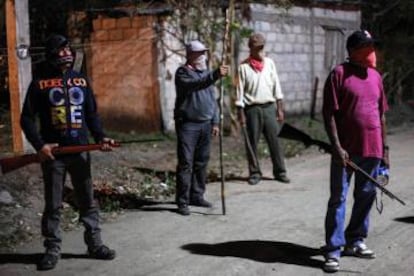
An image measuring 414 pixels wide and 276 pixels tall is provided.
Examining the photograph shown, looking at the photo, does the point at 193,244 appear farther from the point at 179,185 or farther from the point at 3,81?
the point at 3,81

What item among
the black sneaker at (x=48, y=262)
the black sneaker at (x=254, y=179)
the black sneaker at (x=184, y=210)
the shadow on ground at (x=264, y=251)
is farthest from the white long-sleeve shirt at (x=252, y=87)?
the black sneaker at (x=48, y=262)

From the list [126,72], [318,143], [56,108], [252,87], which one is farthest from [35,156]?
[126,72]

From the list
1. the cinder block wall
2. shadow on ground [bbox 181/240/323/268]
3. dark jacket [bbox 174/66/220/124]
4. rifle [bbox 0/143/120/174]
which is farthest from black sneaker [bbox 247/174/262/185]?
the cinder block wall

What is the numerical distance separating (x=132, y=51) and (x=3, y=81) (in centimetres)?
432

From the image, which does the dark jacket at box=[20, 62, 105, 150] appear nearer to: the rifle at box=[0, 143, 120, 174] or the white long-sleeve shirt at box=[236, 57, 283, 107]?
the rifle at box=[0, 143, 120, 174]

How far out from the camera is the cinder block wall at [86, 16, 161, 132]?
12.5 metres

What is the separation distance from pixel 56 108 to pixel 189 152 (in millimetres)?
2302

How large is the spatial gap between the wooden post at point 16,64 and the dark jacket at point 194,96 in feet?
7.59

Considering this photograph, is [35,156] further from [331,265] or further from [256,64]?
[256,64]

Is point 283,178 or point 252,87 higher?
point 252,87

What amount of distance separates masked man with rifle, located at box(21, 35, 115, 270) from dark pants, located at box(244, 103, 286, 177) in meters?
3.50

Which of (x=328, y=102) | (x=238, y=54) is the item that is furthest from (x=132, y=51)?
(x=328, y=102)

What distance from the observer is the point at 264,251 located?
5875mm

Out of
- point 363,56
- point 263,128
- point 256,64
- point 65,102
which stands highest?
point 363,56
